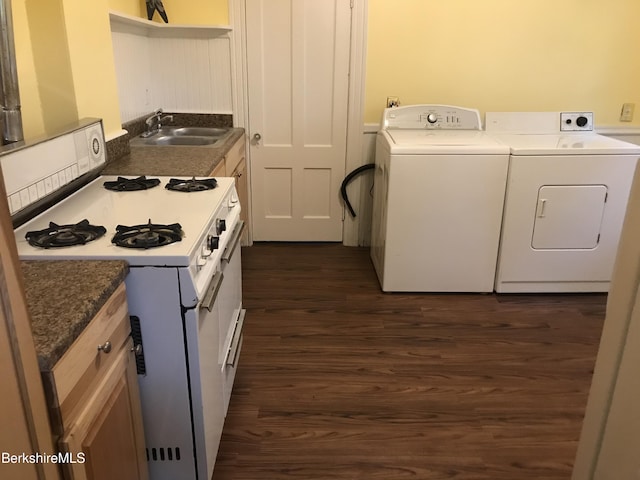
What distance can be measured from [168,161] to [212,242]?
110cm

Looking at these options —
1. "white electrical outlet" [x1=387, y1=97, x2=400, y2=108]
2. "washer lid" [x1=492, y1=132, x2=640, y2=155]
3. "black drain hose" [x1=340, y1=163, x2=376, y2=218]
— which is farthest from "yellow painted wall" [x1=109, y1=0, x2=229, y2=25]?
"washer lid" [x1=492, y1=132, x2=640, y2=155]

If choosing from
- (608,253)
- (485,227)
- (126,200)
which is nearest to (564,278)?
(608,253)

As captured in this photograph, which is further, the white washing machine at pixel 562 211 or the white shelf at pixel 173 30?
the white shelf at pixel 173 30

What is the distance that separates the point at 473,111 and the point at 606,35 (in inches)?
40.8

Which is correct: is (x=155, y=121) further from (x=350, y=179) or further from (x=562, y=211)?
(x=562, y=211)

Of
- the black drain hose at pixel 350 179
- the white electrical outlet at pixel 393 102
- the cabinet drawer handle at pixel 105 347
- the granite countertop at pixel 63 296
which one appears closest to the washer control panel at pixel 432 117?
the white electrical outlet at pixel 393 102

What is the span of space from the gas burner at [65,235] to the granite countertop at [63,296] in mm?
100

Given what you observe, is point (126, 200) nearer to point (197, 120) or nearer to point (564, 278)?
point (197, 120)

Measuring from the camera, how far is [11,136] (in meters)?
1.77

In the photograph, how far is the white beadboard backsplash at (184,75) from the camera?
143 inches

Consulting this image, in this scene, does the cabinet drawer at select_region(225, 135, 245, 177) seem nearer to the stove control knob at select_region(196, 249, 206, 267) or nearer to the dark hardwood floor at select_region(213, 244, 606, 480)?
the dark hardwood floor at select_region(213, 244, 606, 480)

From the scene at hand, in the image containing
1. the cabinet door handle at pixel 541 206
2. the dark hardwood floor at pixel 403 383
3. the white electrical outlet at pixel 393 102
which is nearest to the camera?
the dark hardwood floor at pixel 403 383

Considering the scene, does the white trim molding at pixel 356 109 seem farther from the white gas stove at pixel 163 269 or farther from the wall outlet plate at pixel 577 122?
the white gas stove at pixel 163 269

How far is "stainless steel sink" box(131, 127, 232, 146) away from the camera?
336 centimetres
